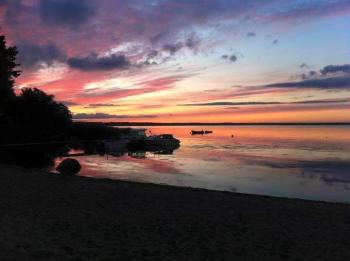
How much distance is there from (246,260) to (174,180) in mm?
21101

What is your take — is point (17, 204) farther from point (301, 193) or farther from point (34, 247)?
point (301, 193)

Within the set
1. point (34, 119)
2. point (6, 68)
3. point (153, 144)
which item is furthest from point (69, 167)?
point (34, 119)

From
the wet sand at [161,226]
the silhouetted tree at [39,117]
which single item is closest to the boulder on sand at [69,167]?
the wet sand at [161,226]

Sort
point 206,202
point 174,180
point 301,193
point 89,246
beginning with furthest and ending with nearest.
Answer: point 174,180
point 301,193
point 206,202
point 89,246

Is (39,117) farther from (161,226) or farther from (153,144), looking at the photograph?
→ (161,226)

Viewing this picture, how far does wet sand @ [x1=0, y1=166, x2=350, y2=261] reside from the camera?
9.49m

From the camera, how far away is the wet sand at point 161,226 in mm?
9492

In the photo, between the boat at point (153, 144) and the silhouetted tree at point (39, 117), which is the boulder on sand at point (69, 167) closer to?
the boat at point (153, 144)

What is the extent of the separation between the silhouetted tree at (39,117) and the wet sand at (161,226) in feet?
190

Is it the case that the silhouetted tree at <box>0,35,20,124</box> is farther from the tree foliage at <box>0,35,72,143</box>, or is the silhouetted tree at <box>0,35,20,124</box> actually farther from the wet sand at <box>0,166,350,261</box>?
the wet sand at <box>0,166,350,261</box>

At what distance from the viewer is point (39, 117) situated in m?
79.4

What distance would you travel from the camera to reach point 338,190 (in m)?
26.4

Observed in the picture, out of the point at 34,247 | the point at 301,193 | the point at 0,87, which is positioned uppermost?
the point at 0,87

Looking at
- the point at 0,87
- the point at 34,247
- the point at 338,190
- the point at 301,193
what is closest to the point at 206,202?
the point at 34,247
